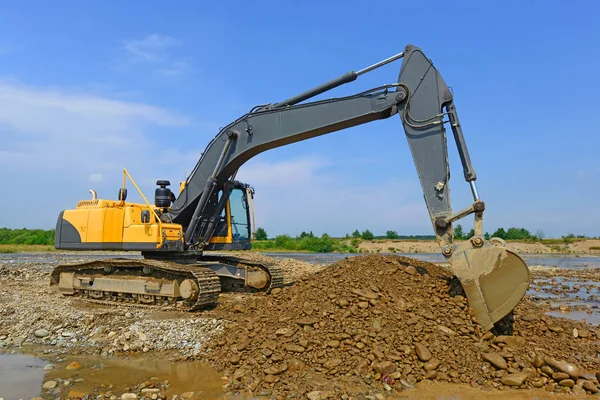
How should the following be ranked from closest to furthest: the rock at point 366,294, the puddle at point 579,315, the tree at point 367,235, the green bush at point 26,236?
the rock at point 366,294, the puddle at point 579,315, the green bush at point 26,236, the tree at point 367,235

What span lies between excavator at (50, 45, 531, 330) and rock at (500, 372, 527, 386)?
0.96 meters

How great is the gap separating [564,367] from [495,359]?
828 mm

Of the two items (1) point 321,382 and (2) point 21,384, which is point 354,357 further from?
(2) point 21,384

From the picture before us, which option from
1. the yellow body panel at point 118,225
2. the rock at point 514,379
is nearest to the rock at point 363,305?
the rock at point 514,379

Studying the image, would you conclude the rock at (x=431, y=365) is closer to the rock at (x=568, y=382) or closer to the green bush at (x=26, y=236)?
the rock at (x=568, y=382)

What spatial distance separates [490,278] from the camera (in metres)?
6.65

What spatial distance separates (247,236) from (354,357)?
19.7 feet

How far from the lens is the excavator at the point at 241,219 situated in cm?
679

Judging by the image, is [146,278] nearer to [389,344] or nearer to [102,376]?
[102,376]

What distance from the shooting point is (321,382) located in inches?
222

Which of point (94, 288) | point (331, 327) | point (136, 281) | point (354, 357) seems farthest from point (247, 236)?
point (354, 357)

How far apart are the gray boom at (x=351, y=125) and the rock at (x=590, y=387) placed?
237 centimetres

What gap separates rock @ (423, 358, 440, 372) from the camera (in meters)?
5.85

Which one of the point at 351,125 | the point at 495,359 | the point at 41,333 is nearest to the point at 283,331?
the point at 495,359
